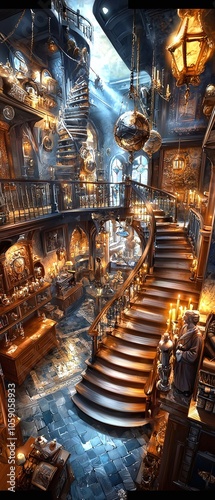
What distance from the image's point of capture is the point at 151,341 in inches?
242

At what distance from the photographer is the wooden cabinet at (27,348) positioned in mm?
6320

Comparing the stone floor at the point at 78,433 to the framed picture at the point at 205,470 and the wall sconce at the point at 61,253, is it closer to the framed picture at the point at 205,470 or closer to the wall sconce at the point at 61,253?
the framed picture at the point at 205,470

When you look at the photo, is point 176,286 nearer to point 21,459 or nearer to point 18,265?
point 18,265

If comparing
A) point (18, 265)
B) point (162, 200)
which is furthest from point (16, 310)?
point (162, 200)

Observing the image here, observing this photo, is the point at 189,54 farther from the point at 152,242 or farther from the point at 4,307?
the point at 4,307

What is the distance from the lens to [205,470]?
2.99 metres

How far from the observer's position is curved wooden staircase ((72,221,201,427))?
536 centimetres

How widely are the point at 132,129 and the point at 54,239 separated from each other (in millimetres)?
6938

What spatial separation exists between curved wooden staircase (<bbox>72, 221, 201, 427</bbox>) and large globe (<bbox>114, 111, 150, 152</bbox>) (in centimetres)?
460

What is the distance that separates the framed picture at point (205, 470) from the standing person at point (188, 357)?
0.77 m

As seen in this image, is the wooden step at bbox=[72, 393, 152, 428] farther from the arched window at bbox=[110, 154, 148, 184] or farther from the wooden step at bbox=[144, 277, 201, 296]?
the arched window at bbox=[110, 154, 148, 184]

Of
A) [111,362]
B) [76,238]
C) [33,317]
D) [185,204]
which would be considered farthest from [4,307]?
[185,204]

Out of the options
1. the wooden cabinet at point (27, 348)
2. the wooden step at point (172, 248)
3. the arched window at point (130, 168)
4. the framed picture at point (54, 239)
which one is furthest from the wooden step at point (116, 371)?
the arched window at point (130, 168)

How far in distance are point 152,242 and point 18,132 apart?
6761mm
